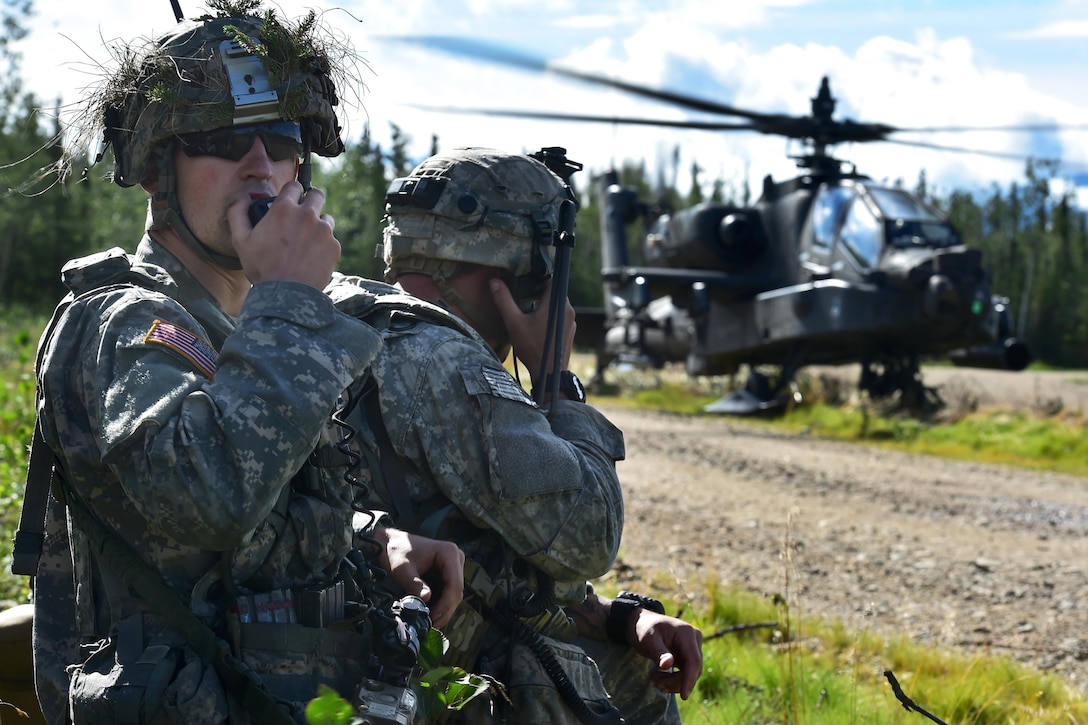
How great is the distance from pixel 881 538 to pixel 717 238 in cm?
1013

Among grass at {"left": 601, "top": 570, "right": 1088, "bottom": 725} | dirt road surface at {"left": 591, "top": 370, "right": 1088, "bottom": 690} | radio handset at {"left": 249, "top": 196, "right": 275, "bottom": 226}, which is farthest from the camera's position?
dirt road surface at {"left": 591, "top": 370, "right": 1088, "bottom": 690}

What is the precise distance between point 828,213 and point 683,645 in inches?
547

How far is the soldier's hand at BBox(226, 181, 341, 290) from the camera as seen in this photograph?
6.42 feet

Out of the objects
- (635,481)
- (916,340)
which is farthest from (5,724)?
(916,340)

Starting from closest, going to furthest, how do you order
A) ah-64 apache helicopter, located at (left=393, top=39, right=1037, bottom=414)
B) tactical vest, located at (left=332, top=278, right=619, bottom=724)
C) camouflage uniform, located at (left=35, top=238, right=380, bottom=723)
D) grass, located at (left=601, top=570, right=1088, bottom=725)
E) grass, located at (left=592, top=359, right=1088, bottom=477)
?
camouflage uniform, located at (left=35, top=238, right=380, bottom=723) < tactical vest, located at (left=332, top=278, right=619, bottom=724) < grass, located at (left=601, top=570, right=1088, bottom=725) < grass, located at (left=592, top=359, right=1088, bottom=477) < ah-64 apache helicopter, located at (left=393, top=39, right=1037, bottom=414)

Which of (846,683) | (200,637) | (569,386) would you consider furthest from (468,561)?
(846,683)

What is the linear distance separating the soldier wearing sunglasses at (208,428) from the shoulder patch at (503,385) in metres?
0.36

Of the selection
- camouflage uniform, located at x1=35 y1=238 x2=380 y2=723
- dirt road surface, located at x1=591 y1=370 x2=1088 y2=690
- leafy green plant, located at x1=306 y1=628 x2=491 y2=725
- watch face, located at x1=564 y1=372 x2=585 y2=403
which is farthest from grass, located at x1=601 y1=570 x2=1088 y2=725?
camouflage uniform, located at x1=35 y1=238 x2=380 y2=723

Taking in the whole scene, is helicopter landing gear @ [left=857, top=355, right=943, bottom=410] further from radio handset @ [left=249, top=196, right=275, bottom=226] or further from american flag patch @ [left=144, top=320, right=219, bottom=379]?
american flag patch @ [left=144, top=320, right=219, bottom=379]

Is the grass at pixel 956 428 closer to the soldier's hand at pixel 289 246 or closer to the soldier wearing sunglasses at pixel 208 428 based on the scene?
the soldier wearing sunglasses at pixel 208 428

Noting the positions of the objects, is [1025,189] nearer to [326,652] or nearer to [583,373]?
[583,373]

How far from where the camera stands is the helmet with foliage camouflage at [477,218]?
10.1 feet

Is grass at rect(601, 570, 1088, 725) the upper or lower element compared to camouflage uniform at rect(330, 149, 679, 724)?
lower

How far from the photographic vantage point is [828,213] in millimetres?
16109
